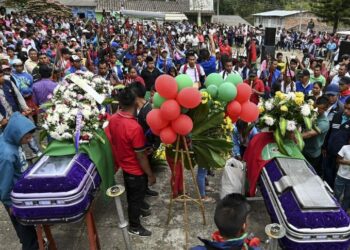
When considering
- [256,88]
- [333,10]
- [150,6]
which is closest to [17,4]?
[150,6]

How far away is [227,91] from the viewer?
3955 millimetres

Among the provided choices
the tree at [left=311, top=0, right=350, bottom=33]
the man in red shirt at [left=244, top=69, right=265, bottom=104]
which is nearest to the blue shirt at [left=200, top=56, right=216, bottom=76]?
the man in red shirt at [left=244, top=69, right=265, bottom=104]

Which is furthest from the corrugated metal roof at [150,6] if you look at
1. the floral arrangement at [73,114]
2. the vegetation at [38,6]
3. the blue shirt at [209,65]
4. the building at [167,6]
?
the floral arrangement at [73,114]

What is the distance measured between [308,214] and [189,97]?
1758 millimetres

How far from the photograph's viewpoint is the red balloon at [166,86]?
3646 mm

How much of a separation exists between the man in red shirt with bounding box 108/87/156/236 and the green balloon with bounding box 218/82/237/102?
3.71 feet

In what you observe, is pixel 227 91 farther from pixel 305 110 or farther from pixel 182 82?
pixel 305 110

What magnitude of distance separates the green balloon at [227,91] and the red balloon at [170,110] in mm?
655

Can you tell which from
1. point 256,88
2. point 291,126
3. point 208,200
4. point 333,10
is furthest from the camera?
point 333,10

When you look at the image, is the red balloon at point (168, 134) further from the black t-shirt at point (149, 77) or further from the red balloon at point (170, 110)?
the black t-shirt at point (149, 77)

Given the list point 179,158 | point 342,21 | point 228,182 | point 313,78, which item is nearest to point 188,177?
point 228,182

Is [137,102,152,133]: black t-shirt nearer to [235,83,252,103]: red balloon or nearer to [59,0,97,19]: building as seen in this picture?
[235,83,252,103]: red balloon

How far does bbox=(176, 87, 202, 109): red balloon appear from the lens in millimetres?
3626

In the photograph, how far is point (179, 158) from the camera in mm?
4363
